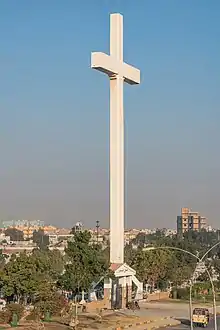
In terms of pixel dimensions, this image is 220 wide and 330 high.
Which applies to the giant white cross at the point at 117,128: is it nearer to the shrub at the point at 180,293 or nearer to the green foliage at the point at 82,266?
A: the green foliage at the point at 82,266

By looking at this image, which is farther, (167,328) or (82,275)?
(82,275)

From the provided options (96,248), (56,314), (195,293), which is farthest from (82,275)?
(195,293)

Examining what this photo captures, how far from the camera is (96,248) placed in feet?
162

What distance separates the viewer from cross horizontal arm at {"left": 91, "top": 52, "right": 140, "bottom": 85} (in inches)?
1656

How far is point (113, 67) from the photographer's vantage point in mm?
44625

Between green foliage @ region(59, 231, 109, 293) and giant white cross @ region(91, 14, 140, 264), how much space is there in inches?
60.5

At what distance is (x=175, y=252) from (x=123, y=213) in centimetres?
2986

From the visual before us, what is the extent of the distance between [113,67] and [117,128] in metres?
4.36

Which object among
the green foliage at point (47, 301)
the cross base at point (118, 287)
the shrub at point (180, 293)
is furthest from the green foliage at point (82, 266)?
the shrub at point (180, 293)

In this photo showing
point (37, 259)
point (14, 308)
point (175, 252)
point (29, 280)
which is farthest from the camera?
point (175, 252)

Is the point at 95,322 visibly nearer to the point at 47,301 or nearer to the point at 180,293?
the point at 47,301

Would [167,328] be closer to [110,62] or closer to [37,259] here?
[37,259]

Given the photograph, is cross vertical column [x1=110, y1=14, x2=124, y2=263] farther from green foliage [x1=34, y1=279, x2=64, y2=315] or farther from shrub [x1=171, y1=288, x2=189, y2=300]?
shrub [x1=171, y1=288, x2=189, y2=300]

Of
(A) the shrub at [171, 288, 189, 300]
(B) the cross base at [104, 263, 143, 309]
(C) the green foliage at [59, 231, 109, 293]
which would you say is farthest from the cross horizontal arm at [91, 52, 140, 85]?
(A) the shrub at [171, 288, 189, 300]
